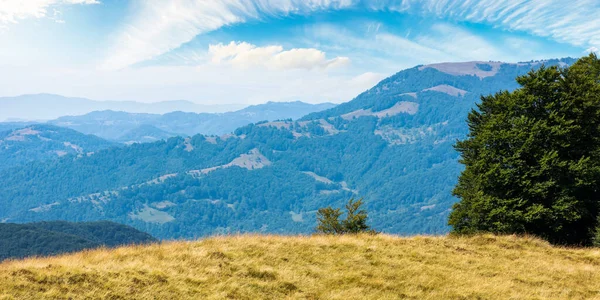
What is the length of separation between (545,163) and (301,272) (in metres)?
23.5

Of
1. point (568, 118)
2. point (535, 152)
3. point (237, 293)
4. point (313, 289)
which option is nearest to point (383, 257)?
point (313, 289)

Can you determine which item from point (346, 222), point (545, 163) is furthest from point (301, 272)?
point (545, 163)

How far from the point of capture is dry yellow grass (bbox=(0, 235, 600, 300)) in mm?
10227

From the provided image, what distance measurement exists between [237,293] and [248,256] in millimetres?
3334

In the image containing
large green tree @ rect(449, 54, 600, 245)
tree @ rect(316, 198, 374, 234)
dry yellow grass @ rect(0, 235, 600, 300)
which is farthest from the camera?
tree @ rect(316, 198, 374, 234)

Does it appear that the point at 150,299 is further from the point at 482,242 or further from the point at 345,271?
the point at 482,242

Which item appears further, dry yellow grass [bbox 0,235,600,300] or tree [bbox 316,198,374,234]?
tree [bbox 316,198,374,234]

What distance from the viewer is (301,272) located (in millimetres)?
13102

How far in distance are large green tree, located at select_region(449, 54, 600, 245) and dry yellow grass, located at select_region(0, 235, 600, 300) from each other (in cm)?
1051

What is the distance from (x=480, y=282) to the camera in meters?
13.0

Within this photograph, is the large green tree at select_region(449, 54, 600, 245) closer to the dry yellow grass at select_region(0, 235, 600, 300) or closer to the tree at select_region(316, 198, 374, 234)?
the tree at select_region(316, 198, 374, 234)

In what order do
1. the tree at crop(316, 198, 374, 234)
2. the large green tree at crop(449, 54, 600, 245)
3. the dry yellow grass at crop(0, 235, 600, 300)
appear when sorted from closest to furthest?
the dry yellow grass at crop(0, 235, 600, 300) → the large green tree at crop(449, 54, 600, 245) → the tree at crop(316, 198, 374, 234)

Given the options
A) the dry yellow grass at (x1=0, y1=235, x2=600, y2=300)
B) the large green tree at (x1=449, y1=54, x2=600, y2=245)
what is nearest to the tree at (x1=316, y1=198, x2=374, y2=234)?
the large green tree at (x1=449, y1=54, x2=600, y2=245)

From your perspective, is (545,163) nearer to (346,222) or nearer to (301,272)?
(346,222)
